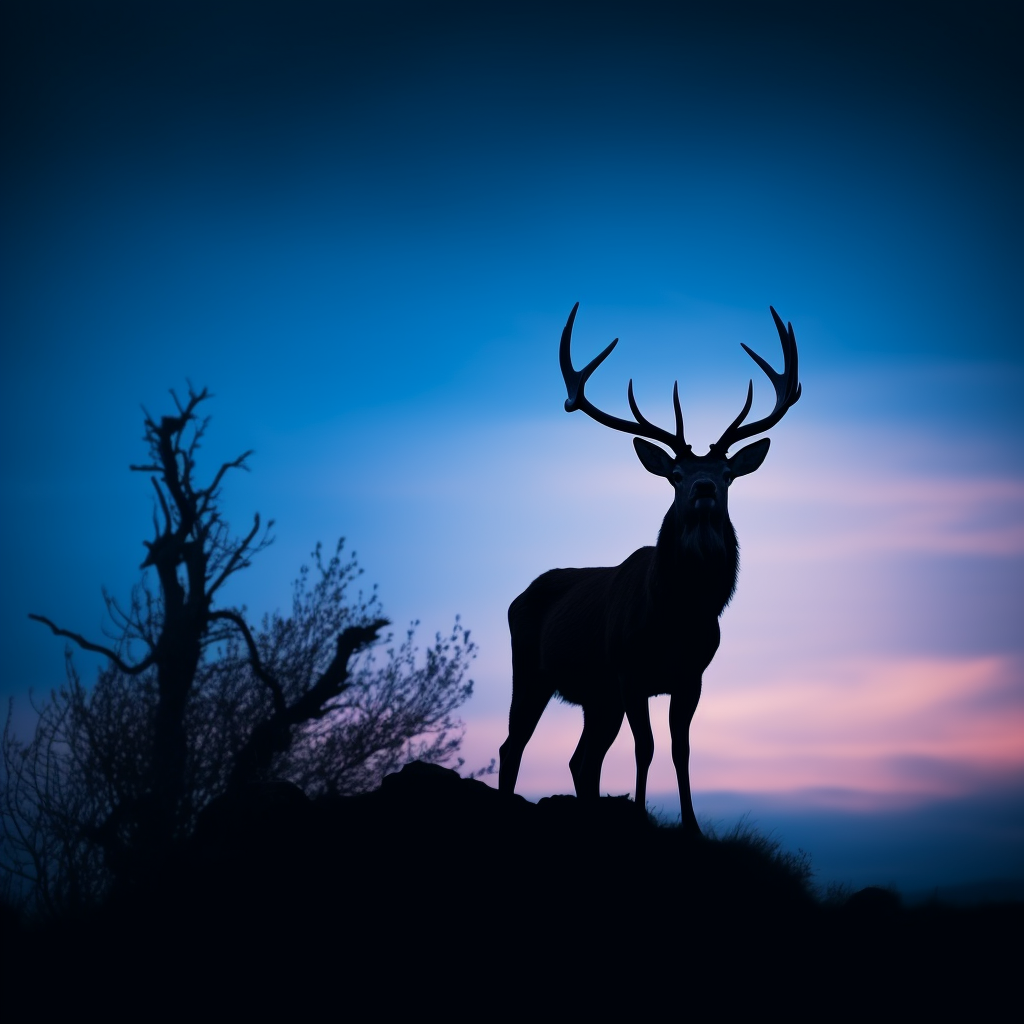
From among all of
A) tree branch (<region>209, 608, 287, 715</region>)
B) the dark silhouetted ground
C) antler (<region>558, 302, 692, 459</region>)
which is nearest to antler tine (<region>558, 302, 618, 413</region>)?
antler (<region>558, 302, 692, 459</region>)

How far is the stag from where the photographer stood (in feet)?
26.9

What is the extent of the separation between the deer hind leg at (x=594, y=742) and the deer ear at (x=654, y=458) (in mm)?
2528

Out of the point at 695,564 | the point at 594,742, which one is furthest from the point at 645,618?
the point at 594,742

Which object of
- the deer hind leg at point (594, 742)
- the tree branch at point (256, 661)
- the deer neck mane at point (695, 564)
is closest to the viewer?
the deer neck mane at point (695, 564)

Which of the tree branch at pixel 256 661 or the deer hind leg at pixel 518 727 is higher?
the tree branch at pixel 256 661

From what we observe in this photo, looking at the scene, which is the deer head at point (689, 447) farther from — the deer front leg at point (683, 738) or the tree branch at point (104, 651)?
the tree branch at point (104, 651)

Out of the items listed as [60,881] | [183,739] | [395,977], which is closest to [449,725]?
[183,739]

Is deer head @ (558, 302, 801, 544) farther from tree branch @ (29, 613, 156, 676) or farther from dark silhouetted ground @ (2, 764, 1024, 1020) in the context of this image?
tree branch @ (29, 613, 156, 676)

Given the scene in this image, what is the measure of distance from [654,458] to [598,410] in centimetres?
121

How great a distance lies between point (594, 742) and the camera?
9906 millimetres

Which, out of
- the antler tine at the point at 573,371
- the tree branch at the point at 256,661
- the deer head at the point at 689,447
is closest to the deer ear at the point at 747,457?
the deer head at the point at 689,447

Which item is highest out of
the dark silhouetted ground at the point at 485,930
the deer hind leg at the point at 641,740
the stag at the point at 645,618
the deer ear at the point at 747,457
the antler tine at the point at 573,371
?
the antler tine at the point at 573,371

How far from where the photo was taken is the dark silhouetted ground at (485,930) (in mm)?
6066

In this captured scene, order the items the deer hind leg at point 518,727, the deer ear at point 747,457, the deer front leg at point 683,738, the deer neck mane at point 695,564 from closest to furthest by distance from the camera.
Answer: the deer neck mane at point 695,564 → the deer front leg at point 683,738 → the deer ear at point 747,457 → the deer hind leg at point 518,727
